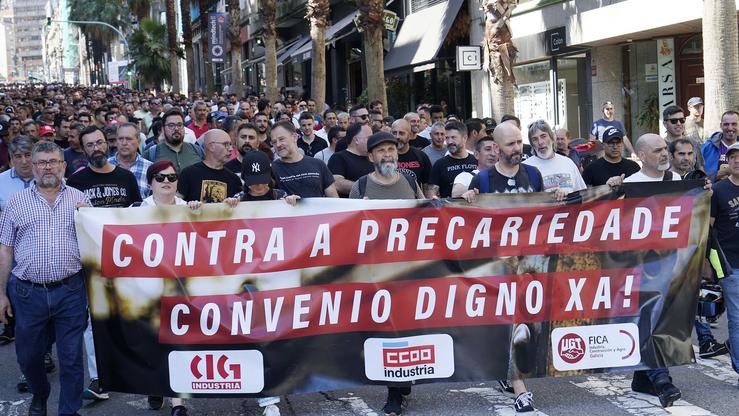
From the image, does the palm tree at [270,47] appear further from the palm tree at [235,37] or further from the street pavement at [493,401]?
the street pavement at [493,401]

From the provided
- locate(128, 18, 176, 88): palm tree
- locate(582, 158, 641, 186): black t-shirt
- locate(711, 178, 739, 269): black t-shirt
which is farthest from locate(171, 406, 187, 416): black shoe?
locate(128, 18, 176, 88): palm tree

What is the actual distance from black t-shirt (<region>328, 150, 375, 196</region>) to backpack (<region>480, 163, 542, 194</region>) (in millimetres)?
2243

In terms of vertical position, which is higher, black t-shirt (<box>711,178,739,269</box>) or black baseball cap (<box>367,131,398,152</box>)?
black baseball cap (<box>367,131,398,152</box>)

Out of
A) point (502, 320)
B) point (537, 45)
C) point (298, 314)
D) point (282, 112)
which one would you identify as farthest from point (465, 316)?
point (537, 45)

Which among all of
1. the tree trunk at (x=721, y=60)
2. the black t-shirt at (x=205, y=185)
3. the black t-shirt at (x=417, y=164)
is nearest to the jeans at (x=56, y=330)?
the black t-shirt at (x=205, y=185)

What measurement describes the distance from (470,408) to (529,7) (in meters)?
18.4

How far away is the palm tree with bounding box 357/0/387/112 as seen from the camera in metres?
20.2

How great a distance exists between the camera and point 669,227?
673 cm

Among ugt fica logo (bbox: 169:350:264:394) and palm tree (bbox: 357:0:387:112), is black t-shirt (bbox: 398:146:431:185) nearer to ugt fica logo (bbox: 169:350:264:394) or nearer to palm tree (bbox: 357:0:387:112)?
ugt fica logo (bbox: 169:350:264:394)

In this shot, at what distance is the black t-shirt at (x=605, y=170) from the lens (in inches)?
344

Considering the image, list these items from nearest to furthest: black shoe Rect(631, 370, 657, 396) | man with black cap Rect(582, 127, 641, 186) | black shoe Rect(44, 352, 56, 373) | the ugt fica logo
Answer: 1. the ugt fica logo
2. black shoe Rect(631, 370, 657, 396)
3. black shoe Rect(44, 352, 56, 373)
4. man with black cap Rect(582, 127, 641, 186)

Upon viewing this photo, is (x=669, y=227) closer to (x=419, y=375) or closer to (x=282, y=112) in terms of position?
(x=419, y=375)

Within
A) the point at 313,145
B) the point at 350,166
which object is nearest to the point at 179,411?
the point at 350,166

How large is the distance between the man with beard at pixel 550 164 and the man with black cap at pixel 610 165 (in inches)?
38.9
